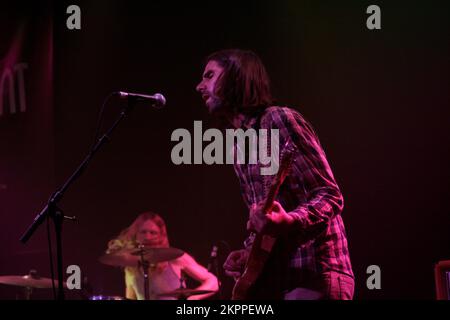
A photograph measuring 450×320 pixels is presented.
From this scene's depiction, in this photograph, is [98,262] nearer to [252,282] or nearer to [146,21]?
[146,21]

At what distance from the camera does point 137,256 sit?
17.7 feet

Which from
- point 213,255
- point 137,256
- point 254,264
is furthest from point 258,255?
Result: point 137,256

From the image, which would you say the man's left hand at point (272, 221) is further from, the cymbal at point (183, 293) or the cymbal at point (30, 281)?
the cymbal at point (183, 293)

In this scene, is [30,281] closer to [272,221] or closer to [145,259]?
[145,259]

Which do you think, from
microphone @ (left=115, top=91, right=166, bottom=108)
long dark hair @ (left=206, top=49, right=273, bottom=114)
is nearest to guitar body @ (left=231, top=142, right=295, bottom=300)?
long dark hair @ (left=206, top=49, right=273, bottom=114)

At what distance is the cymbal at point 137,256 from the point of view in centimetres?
508

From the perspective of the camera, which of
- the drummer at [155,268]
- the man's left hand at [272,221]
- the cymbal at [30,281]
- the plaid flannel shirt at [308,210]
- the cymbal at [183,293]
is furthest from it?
the drummer at [155,268]

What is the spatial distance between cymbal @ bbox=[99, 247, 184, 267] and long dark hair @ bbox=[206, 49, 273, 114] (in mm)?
2862

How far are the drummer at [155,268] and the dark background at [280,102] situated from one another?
0.37 ft

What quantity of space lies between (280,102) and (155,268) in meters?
2.15

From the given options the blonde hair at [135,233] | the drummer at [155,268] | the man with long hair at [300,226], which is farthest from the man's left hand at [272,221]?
the blonde hair at [135,233]

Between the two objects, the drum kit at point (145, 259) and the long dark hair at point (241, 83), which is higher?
the long dark hair at point (241, 83)

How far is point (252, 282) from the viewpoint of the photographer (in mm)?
1901

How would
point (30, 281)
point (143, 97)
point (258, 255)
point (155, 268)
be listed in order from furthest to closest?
point (155, 268), point (30, 281), point (143, 97), point (258, 255)
